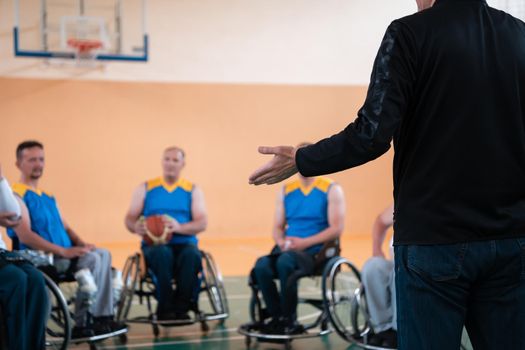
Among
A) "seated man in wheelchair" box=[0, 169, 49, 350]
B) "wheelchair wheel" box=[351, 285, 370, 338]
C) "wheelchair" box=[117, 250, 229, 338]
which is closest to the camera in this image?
"seated man in wheelchair" box=[0, 169, 49, 350]

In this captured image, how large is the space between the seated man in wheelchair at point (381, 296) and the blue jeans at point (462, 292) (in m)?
2.27

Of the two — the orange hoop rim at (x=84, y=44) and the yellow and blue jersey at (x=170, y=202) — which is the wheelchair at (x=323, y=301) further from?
the orange hoop rim at (x=84, y=44)

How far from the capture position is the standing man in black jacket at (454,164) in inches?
58.4

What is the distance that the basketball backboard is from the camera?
1002 centimetres

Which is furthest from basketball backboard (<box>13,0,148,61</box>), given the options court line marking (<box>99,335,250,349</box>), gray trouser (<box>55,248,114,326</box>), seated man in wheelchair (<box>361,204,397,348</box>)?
seated man in wheelchair (<box>361,204,397,348</box>)

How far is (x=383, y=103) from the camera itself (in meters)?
1.48

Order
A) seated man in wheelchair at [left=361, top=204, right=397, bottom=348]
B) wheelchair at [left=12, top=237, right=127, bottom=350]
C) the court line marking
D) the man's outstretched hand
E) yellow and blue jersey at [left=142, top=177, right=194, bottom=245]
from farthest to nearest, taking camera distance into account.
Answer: yellow and blue jersey at [left=142, top=177, right=194, bottom=245] < the court line marking < seated man in wheelchair at [left=361, top=204, right=397, bottom=348] < wheelchair at [left=12, top=237, right=127, bottom=350] < the man's outstretched hand

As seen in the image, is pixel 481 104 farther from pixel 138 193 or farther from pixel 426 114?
pixel 138 193

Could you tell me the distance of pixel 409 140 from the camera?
1555 mm

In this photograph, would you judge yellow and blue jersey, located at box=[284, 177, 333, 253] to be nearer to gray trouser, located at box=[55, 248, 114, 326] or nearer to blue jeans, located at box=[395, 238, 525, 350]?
gray trouser, located at box=[55, 248, 114, 326]

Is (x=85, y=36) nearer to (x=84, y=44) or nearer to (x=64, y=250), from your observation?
(x=84, y=44)

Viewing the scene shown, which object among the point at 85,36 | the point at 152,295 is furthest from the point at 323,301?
the point at 85,36

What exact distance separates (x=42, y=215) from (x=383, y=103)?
10.6 ft

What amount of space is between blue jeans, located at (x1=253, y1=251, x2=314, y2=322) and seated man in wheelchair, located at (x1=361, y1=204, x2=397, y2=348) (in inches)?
20.4
